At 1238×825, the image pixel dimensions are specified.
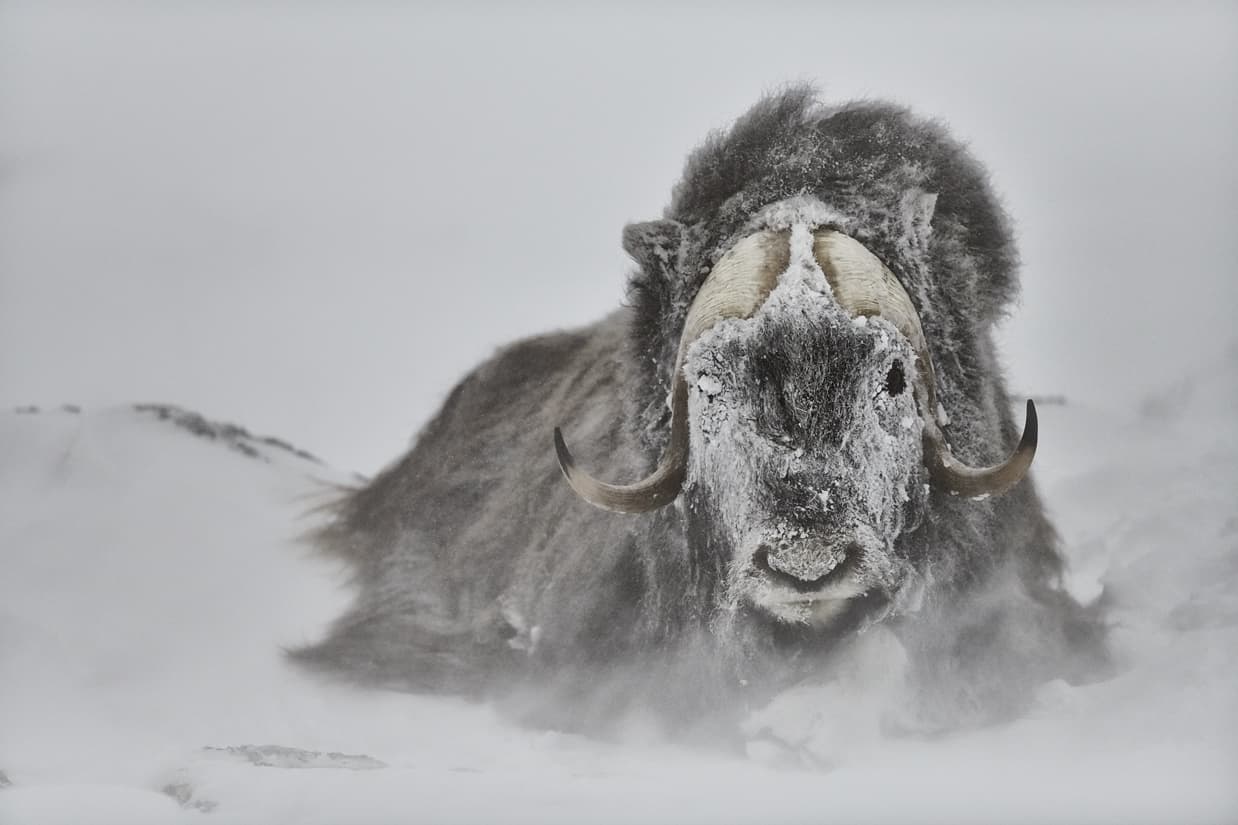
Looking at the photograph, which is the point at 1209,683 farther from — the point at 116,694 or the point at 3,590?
the point at 3,590

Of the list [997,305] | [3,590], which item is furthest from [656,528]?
[3,590]

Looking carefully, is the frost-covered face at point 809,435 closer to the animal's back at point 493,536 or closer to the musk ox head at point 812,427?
the musk ox head at point 812,427

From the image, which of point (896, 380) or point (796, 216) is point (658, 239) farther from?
point (896, 380)

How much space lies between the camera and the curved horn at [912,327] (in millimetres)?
3076

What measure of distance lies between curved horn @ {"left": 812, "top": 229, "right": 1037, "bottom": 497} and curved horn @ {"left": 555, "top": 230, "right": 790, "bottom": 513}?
5.5 inches

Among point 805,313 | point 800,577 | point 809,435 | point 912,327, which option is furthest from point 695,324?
point 800,577

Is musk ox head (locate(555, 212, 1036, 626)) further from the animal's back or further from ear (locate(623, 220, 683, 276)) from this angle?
the animal's back

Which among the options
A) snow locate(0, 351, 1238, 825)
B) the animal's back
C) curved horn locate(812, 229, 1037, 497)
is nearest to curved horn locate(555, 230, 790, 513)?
curved horn locate(812, 229, 1037, 497)

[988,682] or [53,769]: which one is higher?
[988,682]

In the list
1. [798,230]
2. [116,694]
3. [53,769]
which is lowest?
[53,769]

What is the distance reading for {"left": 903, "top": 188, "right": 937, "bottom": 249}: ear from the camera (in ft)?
11.3

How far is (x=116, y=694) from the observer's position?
155 inches

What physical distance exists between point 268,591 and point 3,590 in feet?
3.12

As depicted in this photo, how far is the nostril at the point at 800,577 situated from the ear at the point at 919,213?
36.7 inches
